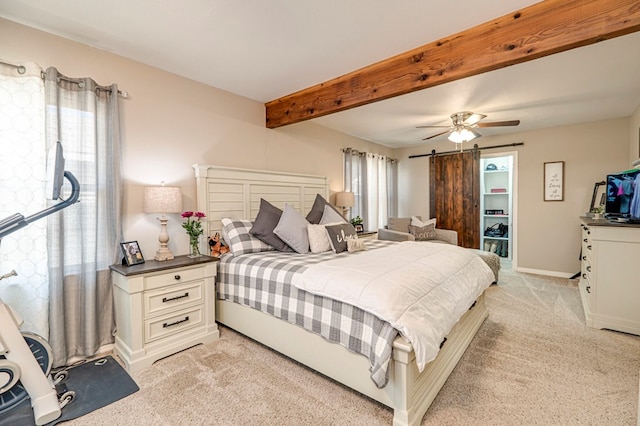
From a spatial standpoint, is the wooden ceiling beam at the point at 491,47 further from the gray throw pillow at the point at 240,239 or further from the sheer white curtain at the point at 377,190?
the sheer white curtain at the point at 377,190

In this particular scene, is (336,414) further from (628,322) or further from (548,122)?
(548,122)

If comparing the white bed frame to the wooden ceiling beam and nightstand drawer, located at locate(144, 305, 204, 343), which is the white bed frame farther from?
the wooden ceiling beam

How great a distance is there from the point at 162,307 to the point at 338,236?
5.47ft

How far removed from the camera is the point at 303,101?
→ 10.6 ft

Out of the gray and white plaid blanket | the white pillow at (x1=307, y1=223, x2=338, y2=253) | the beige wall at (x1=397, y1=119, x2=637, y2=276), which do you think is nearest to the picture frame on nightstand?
the gray and white plaid blanket

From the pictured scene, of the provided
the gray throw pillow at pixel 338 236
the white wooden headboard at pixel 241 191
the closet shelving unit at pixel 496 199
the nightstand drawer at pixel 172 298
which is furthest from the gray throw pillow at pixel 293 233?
the closet shelving unit at pixel 496 199

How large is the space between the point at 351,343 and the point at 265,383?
735 millimetres

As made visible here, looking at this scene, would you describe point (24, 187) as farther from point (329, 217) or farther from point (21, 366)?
point (329, 217)

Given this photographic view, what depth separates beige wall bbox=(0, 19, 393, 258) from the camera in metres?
2.19

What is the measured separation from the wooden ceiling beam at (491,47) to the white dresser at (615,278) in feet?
6.18

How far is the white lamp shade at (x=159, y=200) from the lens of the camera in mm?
2441

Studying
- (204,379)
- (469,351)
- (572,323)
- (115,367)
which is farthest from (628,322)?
(115,367)

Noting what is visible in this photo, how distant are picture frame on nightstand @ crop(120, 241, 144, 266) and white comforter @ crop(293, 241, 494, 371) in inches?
55.5

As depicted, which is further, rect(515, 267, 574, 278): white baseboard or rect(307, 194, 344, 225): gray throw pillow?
rect(515, 267, 574, 278): white baseboard
